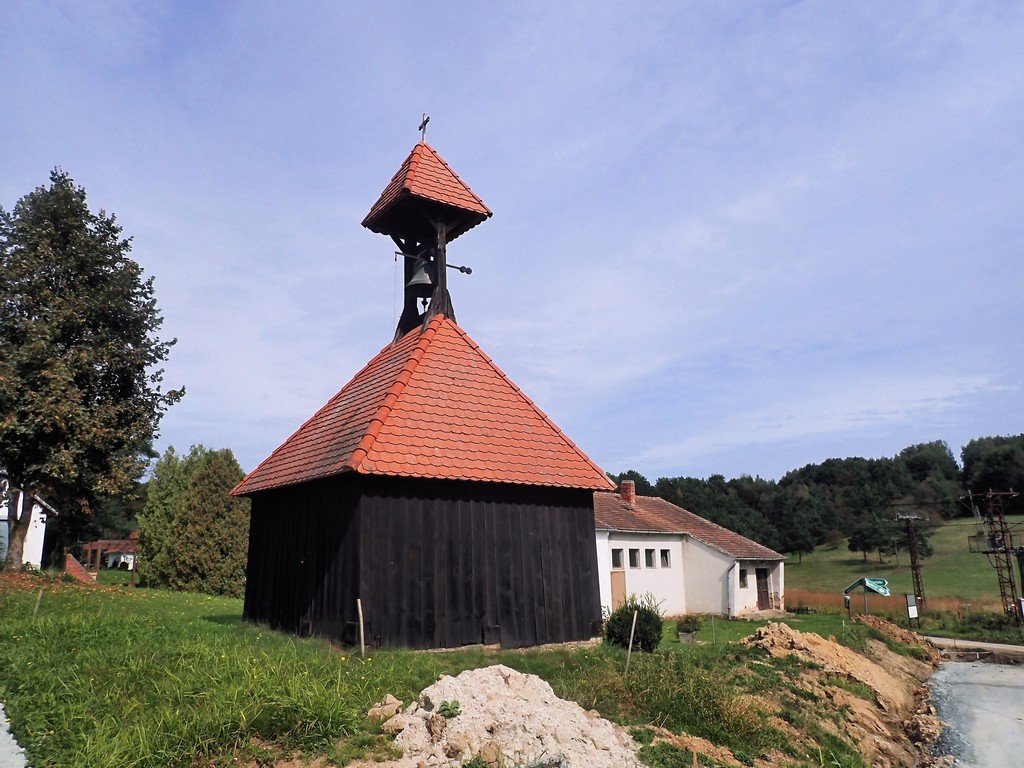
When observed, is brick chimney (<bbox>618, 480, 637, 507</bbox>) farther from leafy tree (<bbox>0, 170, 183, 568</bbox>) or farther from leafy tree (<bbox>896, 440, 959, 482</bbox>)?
leafy tree (<bbox>896, 440, 959, 482</bbox>)

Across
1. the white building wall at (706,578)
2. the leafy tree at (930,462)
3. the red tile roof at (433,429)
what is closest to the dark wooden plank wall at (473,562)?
the red tile roof at (433,429)

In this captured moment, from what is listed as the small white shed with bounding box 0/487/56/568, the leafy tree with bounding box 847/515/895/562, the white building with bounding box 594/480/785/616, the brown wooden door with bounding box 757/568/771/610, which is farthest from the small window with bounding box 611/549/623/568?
the leafy tree with bounding box 847/515/895/562

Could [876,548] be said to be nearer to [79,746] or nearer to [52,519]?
[52,519]

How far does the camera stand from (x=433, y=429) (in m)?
12.3

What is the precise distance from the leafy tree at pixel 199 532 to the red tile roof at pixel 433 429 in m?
15.4

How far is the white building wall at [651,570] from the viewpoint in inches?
1142

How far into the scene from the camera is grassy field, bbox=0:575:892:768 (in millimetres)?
6621

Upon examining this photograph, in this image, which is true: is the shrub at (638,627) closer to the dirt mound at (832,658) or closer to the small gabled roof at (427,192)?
the dirt mound at (832,658)

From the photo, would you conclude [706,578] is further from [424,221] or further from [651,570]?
[424,221]

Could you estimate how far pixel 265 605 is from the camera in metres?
13.6

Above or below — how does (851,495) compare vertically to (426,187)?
below

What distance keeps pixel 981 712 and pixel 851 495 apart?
242 feet

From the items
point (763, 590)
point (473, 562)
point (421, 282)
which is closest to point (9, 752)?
point (473, 562)

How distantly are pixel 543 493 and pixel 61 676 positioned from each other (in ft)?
25.4
